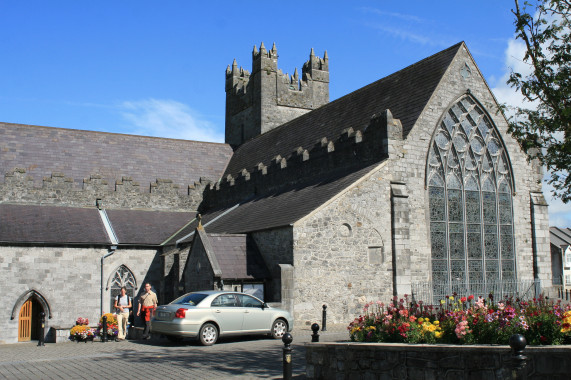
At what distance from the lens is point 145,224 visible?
30.3 m

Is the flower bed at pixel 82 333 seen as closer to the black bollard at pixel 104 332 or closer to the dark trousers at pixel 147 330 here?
the black bollard at pixel 104 332

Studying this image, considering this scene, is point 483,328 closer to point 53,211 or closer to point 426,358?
point 426,358

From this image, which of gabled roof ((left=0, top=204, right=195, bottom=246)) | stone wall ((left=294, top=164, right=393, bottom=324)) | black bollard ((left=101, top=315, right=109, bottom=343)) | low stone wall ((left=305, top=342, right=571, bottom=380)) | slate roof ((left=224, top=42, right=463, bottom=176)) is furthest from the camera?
gabled roof ((left=0, top=204, right=195, bottom=246))

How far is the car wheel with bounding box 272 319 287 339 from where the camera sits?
1681 centimetres

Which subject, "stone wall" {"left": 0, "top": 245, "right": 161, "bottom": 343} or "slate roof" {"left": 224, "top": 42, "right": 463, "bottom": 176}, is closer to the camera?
"slate roof" {"left": 224, "top": 42, "right": 463, "bottom": 176}

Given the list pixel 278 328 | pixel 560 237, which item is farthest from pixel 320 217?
pixel 560 237

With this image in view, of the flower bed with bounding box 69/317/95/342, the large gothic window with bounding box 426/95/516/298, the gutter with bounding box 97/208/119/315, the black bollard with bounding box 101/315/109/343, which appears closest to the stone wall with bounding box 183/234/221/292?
the black bollard with bounding box 101/315/109/343

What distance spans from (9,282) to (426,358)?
20438 mm

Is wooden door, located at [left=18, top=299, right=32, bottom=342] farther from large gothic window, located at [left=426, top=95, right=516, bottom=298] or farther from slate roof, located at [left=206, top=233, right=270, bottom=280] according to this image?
large gothic window, located at [left=426, top=95, right=516, bottom=298]

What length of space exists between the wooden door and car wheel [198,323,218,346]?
42.6 ft

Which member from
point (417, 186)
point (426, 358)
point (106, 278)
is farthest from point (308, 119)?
point (426, 358)

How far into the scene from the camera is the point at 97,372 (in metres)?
11.6

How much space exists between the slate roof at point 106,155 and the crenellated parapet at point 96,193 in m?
0.82

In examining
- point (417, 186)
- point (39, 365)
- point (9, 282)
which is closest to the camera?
point (39, 365)
